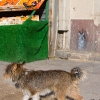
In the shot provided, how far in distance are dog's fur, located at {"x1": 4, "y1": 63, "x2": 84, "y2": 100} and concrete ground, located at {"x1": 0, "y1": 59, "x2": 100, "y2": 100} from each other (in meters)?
0.94

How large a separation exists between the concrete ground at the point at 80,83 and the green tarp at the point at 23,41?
404mm

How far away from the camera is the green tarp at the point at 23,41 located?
503 inches

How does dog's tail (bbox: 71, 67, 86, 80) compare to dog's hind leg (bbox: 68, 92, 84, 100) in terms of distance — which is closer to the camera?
dog's tail (bbox: 71, 67, 86, 80)

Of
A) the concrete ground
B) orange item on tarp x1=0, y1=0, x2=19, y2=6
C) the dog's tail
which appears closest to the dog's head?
the concrete ground

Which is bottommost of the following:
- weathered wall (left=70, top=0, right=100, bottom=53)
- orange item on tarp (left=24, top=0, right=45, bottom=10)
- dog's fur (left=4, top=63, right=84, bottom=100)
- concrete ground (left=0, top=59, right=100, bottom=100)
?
concrete ground (left=0, top=59, right=100, bottom=100)

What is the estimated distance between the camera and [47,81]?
7086 millimetres

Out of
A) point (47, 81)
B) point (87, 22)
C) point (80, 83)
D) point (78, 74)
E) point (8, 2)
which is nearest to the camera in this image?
point (78, 74)

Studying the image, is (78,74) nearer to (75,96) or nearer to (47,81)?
(75,96)

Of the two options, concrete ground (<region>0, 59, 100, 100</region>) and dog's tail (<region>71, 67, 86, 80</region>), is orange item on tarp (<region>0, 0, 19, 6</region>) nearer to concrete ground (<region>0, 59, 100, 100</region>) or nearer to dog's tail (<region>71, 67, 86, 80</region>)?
concrete ground (<region>0, 59, 100, 100</region>)

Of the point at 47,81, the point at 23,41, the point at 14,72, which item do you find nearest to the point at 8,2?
the point at 23,41

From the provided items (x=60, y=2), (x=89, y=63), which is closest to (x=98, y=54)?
(x=89, y=63)

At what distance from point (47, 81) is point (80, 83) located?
2.57 m

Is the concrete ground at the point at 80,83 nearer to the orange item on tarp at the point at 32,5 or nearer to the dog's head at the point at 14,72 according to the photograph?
the dog's head at the point at 14,72

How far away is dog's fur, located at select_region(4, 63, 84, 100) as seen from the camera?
273 inches
